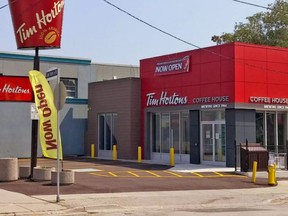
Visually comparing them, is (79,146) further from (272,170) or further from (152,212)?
(152,212)

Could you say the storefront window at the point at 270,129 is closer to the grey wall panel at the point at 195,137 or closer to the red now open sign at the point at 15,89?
the grey wall panel at the point at 195,137

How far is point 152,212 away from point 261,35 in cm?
3689

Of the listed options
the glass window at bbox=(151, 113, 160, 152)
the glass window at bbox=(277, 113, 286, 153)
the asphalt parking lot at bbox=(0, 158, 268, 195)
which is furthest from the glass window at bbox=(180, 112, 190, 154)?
the glass window at bbox=(277, 113, 286, 153)

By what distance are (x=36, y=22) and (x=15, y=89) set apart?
2.59 meters

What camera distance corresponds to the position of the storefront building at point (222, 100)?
25.6 meters

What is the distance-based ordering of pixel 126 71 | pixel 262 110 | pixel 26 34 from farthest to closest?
pixel 126 71 → pixel 262 110 → pixel 26 34

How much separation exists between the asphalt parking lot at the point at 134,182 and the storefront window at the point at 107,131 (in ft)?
28.6

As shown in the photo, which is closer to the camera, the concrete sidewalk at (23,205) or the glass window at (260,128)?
the concrete sidewalk at (23,205)

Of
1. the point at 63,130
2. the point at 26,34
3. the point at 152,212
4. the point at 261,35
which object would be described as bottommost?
the point at 152,212

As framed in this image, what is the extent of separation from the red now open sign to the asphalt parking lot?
3.06m

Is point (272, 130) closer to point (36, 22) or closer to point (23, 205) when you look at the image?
point (36, 22)

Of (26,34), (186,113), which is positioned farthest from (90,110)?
(26,34)

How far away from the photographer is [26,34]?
18953 mm

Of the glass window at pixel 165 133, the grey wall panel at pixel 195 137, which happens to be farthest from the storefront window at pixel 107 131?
the grey wall panel at pixel 195 137
